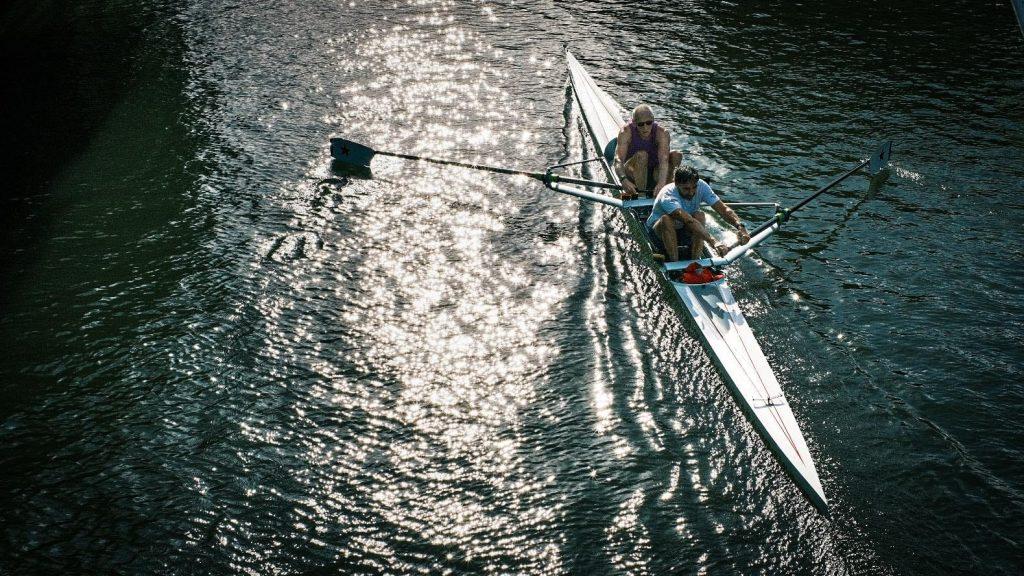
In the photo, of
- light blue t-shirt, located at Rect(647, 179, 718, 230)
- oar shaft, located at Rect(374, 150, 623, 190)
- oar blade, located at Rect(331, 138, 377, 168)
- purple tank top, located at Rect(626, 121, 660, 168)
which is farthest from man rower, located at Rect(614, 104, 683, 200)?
oar blade, located at Rect(331, 138, 377, 168)

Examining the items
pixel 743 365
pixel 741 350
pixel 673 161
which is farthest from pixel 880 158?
pixel 743 365

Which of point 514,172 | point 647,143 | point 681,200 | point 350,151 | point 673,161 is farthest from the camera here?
point 350,151

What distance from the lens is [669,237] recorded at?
40.5ft

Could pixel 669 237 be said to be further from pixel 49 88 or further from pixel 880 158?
pixel 49 88

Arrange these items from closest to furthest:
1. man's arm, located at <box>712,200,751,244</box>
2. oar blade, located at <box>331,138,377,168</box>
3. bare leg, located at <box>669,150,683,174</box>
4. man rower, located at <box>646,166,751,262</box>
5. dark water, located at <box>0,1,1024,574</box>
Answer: dark water, located at <box>0,1,1024,574</box>
man rower, located at <box>646,166,751,262</box>
man's arm, located at <box>712,200,751,244</box>
bare leg, located at <box>669,150,683,174</box>
oar blade, located at <box>331,138,377,168</box>

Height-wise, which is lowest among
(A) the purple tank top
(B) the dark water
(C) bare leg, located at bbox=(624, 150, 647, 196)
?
(B) the dark water

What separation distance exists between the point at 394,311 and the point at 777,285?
21.2 ft

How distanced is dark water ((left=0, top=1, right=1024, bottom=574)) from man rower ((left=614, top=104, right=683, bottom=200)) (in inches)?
45.3

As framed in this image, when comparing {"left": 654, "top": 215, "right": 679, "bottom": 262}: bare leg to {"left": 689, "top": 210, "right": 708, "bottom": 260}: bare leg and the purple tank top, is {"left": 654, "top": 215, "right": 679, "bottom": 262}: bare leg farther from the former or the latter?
the purple tank top

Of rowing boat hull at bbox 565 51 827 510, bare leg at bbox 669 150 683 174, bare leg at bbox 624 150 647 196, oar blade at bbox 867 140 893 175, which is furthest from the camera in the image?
oar blade at bbox 867 140 893 175

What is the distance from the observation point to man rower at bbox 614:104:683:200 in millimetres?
14258

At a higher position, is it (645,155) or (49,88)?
(645,155)

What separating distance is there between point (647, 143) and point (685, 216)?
2.85m

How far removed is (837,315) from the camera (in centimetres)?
1184
